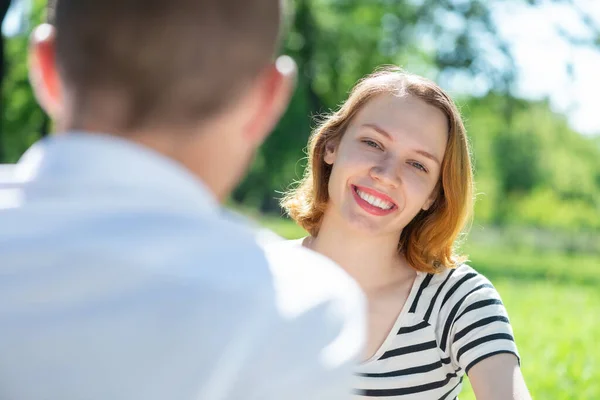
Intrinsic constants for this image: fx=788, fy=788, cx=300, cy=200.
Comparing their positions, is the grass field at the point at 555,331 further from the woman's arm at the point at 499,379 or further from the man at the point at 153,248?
the man at the point at 153,248

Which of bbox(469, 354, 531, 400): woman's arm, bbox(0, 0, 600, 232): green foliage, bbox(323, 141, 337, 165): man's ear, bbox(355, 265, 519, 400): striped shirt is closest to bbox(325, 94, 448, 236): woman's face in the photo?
bbox(323, 141, 337, 165): man's ear

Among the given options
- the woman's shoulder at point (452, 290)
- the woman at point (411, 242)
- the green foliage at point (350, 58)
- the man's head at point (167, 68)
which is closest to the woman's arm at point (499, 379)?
the woman at point (411, 242)

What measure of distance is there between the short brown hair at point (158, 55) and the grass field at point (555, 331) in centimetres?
449

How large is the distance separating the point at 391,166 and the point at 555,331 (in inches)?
241

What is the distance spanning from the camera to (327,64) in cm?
1972

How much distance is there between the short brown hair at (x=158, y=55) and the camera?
950 mm

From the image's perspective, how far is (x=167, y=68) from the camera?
3.13 feet

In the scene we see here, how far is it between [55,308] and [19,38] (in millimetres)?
20686

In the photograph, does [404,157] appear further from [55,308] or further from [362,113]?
[55,308]

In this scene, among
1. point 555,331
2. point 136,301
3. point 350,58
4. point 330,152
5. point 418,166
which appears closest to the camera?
point 136,301

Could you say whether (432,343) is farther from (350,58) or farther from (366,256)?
(350,58)

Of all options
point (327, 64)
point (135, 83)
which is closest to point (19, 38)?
point (327, 64)

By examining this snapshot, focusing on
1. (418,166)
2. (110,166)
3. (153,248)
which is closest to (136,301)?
(153,248)

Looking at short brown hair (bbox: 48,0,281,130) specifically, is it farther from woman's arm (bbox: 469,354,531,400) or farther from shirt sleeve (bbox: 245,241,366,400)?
woman's arm (bbox: 469,354,531,400)
